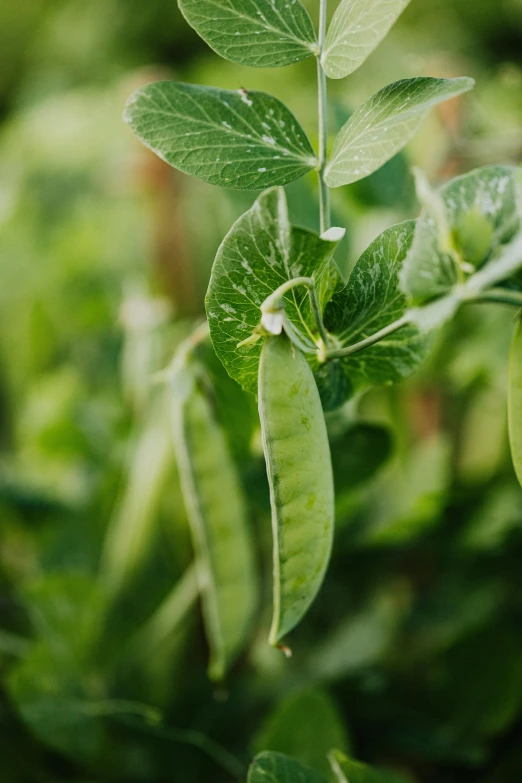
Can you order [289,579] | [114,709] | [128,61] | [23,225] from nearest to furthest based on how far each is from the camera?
1. [289,579]
2. [114,709]
3. [23,225]
4. [128,61]

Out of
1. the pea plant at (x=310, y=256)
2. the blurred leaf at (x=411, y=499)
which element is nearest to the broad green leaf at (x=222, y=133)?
the pea plant at (x=310, y=256)

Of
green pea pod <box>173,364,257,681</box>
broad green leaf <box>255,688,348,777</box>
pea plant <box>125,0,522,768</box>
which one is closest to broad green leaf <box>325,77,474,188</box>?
pea plant <box>125,0,522,768</box>

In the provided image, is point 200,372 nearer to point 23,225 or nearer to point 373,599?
point 373,599

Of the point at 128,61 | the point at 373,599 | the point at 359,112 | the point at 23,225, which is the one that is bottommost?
the point at 373,599

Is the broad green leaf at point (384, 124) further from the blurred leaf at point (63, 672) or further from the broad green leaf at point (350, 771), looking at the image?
the blurred leaf at point (63, 672)

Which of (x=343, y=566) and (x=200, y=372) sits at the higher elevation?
(x=200, y=372)

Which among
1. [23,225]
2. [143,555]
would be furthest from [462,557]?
[23,225]

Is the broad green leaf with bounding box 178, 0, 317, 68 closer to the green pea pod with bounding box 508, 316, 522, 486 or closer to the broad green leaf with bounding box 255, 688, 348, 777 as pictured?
the green pea pod with bounding box 508, 316, 522, 486

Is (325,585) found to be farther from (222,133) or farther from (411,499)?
(222,133)
